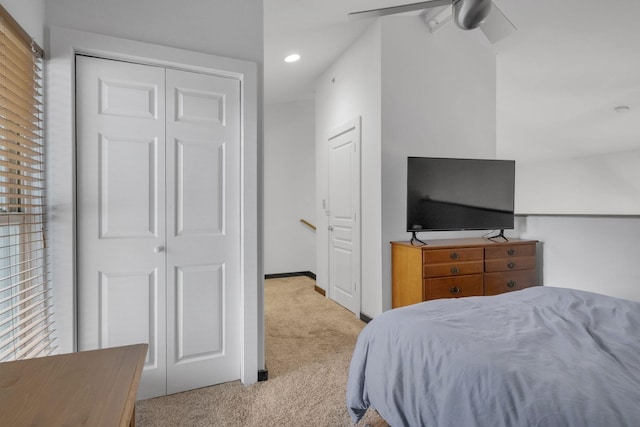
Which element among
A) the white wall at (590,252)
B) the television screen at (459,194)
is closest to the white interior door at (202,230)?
the television screen at (459,194)

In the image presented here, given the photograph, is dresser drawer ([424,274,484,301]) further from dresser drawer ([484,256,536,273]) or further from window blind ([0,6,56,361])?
window blind ([0,6,56,361])

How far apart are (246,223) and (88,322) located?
99cm

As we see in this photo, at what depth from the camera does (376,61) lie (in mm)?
3139

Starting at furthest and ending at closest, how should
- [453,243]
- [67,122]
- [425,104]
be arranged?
[425,104]
[453,243]
[67,122]

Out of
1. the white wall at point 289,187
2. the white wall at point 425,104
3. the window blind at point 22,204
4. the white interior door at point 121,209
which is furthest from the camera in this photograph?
the white wall at point 289,187

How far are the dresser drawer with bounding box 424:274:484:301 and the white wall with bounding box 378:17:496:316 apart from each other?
1.54ft

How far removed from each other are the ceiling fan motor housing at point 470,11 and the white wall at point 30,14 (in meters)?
1.83

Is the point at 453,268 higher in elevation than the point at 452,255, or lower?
lower

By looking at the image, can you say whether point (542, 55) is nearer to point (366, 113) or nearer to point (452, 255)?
point (366, 113)

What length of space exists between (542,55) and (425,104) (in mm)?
1525

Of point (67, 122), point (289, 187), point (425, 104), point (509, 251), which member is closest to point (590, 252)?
point (509, 251)

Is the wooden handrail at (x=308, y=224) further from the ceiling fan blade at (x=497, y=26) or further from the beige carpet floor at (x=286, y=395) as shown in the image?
the ceiling fan blade at (x=497, y=26)

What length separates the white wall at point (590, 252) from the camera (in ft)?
8.30

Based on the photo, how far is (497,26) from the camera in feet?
5.84
